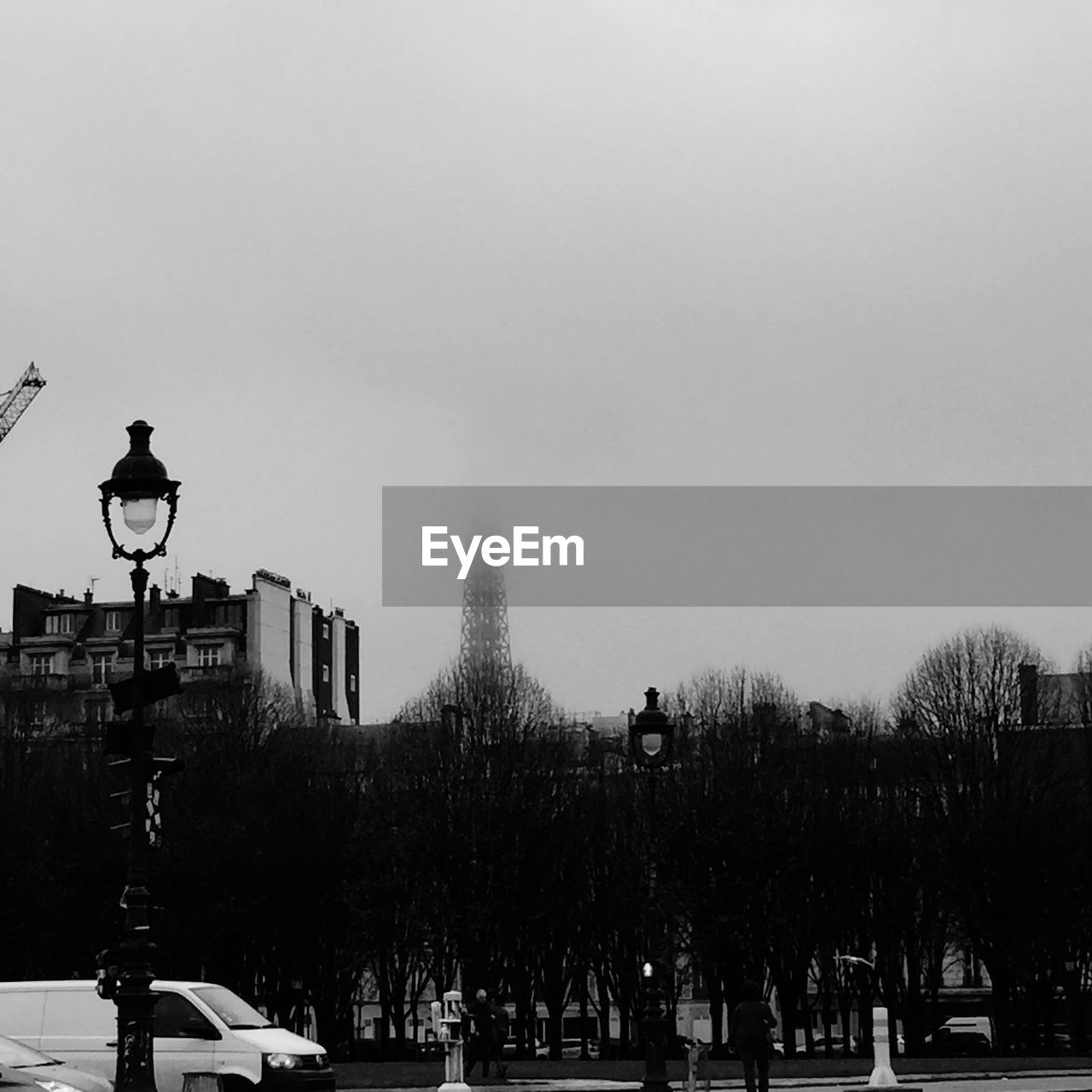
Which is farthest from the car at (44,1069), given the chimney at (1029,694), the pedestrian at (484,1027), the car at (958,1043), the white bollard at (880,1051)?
the chimney at (1029,694)

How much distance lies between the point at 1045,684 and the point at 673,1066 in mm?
29159

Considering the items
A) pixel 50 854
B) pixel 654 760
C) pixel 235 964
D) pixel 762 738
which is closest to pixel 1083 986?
pixel 762 738

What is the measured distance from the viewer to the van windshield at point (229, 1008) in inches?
1055

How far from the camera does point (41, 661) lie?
122750mm

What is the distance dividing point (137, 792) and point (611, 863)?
51.5 metres

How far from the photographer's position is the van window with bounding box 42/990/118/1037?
2759 cm

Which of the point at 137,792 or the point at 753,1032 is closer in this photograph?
the point at 137,792

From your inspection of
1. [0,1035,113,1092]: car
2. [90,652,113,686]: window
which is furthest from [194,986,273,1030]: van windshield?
[90,652,113,686]: window

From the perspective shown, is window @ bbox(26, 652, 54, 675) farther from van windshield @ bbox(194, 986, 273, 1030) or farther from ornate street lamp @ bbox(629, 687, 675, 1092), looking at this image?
van windshield @ bbox(194, 986, 273, 1030)

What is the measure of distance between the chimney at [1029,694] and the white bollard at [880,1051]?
140 ft

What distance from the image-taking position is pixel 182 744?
→ 76312 mm

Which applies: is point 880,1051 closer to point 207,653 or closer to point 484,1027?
point 484,1027

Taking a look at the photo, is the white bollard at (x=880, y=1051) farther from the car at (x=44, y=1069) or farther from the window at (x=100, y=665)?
the window at (x=100, y=665)

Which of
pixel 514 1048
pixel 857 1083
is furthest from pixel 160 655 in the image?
pixel 857 1083
